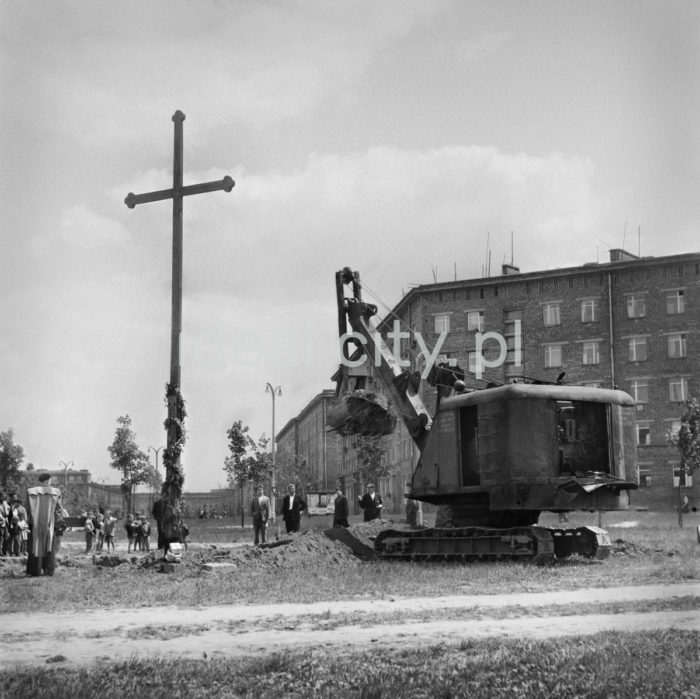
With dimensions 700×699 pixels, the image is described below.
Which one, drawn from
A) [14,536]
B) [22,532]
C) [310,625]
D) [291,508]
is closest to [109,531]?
[291,508]

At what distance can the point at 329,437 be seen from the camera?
121312 millimetres

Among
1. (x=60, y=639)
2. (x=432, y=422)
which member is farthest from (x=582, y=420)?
(x=60, y=639)

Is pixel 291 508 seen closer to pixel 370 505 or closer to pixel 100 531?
pixel 370 505

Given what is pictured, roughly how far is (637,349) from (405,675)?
6312 centimetres

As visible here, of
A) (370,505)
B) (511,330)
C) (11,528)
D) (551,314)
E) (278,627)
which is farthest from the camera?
(511,330)

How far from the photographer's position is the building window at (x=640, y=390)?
67062mm

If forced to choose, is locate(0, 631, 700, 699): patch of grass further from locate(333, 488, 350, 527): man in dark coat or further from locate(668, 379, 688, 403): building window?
locate(668, 379, 688, 403): building window

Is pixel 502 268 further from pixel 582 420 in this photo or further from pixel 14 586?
pixel 14 586

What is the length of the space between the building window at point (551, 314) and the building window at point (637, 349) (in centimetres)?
523

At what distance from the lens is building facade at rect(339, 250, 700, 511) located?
65812 mm

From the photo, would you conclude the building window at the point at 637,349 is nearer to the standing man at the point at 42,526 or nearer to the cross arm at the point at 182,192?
the cross arm at the point at 182,192

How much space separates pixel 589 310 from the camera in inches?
2761

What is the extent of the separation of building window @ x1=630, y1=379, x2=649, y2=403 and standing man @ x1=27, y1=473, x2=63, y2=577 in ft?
180

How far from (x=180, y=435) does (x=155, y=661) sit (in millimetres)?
10851
